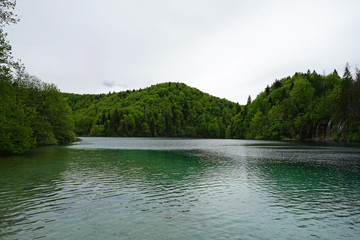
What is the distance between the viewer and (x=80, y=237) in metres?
9.93

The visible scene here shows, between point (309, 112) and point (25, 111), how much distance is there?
12078 cm

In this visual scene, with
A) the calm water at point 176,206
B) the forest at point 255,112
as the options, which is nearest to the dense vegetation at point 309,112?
the forest at point 255,112

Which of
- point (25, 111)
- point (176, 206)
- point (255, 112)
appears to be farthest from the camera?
point (255, 112)

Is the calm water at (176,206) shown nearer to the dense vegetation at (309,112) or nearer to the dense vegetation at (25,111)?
the dense vegetation at (25,111)

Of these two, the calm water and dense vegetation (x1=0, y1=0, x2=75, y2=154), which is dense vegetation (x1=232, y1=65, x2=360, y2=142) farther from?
dense vegetation (x1=0, y1=0, x2=75, y2=154)

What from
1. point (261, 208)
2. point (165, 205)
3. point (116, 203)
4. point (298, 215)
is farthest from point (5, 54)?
point (298, 215)

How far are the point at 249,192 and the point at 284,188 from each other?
3414 mm

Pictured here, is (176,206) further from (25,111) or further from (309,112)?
(309,112)

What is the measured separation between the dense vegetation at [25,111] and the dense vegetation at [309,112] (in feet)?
328

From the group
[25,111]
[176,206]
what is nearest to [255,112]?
[25,111]

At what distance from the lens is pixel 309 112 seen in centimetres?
A: 12506

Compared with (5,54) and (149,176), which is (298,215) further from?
(5,54)

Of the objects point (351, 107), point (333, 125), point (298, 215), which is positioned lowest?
point (298, 215)

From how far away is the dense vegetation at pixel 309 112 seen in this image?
97188mm
